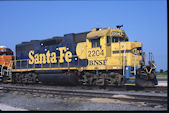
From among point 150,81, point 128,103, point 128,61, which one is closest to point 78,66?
point 128,61

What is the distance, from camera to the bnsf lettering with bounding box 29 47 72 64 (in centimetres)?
1523

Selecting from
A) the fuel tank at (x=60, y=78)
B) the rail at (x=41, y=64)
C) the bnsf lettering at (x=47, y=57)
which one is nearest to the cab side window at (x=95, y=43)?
the rail at (x=41, y=64)

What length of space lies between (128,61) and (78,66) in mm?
3684

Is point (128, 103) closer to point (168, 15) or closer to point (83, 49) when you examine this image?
point (168, 15)

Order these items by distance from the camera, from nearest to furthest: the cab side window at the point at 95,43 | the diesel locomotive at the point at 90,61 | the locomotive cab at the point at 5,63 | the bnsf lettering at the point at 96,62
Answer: the diesel locomotive at the point at 90,61 < the bnsf lettering at the point at 96,62 < the cab side window at the point at 95,43 < the locomotive cab at the point at 5,63

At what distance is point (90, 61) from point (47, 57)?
14.0 ft

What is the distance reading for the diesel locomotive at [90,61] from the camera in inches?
491

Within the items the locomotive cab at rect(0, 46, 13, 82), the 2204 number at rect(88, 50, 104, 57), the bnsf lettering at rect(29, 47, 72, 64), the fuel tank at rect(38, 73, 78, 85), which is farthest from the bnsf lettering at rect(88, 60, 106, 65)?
the locomotive cab at rect(0, 46, 13, 82)

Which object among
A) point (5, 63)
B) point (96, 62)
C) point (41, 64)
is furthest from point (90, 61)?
point (5, 63)

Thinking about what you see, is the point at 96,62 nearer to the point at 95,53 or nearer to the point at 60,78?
the point at 95,53

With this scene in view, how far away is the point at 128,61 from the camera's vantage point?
1241 centimetres

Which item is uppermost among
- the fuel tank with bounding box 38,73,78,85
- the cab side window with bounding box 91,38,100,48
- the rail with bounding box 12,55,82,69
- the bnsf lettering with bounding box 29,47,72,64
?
the cab side window with bounding box 91,38,100,48

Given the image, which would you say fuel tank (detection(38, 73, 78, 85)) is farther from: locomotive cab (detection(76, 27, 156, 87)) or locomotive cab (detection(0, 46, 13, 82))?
locomotive cab (detection(0, 46, 13, 82))

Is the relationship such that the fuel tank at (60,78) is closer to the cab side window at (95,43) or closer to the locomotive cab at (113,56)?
the locomotive cab at (113,56)
